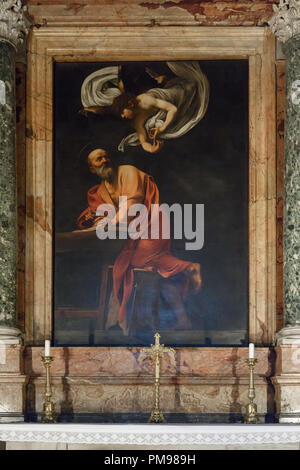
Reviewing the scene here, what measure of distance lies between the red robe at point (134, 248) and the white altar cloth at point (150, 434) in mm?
2028

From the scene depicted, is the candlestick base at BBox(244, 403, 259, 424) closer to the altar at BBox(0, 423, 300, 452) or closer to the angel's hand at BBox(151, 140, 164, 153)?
the altar at BBox(0, 423, 300, 452)

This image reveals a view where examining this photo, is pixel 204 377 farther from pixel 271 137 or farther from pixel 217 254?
pixel 271 137

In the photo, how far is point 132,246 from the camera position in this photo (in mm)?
12891

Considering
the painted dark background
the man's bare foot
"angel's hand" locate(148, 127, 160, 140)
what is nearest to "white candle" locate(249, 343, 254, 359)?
the painted dark background

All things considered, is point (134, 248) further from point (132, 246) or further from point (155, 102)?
point (155, 102)

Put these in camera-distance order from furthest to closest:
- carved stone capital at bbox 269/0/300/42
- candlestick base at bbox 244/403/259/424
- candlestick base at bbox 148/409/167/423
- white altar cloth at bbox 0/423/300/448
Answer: carved stone capital at bbox 269/0/300/42
candlestick base at bbox 244/403/259/424
candlestick base at bbox 148/409/167/423
white altar cloth at bbox 0/423/300/448

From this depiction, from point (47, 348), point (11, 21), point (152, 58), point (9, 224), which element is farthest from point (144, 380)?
point (11, 21)

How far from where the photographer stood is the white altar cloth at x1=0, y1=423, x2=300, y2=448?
10789mm

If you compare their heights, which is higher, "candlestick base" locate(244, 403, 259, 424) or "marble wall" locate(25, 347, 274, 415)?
"marble wall" locate(25, 347, 274, 415)

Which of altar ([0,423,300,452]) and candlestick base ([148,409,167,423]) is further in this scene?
candlestick base ([148,409,167,423])

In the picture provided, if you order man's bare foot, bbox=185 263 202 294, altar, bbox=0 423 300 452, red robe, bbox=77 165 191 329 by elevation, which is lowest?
altar, bbox=0 423 300 452

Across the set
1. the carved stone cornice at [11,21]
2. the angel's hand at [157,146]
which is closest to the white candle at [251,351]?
the angel's hand at [157,146]

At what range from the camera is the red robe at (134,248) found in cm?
1277

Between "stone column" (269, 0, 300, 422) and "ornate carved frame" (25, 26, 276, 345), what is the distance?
1.33 feet
